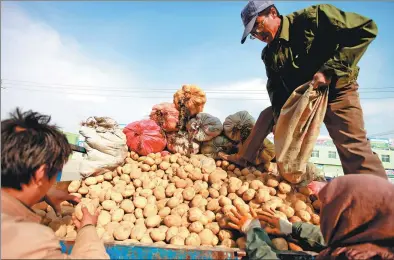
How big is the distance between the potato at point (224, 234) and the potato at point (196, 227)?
0.18 m

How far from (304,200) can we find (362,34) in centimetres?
187

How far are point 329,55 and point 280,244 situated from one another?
2059mm

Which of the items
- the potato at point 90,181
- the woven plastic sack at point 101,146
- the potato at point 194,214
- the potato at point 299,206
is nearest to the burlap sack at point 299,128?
the potato at point 299,206

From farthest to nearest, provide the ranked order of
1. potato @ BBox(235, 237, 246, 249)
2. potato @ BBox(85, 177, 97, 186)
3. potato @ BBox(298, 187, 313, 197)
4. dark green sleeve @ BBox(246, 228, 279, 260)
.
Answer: potato @ BBox(85, 177, 97, 186)
potato @ BBox(298, 187, 313, 197)
potato @ BBox(235, 237, 246, 249)
dark green sleeve @ BBox(246, 228, 279, 260)

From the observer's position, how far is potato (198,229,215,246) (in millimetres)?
2526

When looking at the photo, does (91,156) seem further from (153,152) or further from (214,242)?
(214,242)

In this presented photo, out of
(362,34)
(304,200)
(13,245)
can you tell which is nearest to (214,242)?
(304,200)

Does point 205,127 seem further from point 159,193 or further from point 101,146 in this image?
point 101,146

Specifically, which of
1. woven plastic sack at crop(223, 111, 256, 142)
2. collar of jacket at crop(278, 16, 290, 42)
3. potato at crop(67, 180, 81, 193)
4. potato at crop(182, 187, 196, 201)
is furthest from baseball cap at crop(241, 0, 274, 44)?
potato at crop(67, 180, 81, 193)

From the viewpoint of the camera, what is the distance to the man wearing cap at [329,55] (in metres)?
2.91

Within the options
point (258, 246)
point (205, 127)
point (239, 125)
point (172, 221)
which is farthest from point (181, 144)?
point (258, 246)

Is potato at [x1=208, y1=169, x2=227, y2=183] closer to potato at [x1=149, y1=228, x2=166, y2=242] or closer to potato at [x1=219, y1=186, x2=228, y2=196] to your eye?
potato at [x1=219, y1=186, x2=228, y2=196]

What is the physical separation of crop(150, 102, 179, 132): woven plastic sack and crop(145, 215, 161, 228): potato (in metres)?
1.66

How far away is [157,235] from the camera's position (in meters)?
2.58
